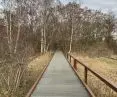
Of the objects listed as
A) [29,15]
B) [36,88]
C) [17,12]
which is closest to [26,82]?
[36,88]

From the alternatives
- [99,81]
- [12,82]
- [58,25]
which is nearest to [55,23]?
[58,25]

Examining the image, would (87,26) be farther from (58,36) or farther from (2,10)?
(2,10)

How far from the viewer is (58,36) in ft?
210

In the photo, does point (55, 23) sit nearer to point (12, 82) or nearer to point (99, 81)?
point (99, 81)

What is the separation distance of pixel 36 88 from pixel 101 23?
54325 mm

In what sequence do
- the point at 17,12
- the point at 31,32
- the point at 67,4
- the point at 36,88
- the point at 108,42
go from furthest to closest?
the point at 108,42
the point at 67,4
the point at 31,32
the point at 17,12
the point at 36,88

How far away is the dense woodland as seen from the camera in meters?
44.1

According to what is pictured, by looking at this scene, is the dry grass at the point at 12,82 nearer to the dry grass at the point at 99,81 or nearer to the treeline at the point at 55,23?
the dry grass at the point at 99,81

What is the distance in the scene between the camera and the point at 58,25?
2438 inches

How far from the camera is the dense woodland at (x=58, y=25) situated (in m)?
44.1

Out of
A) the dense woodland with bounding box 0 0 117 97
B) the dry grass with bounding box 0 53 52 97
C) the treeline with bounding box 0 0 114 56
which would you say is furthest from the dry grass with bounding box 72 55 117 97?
the treeline with bounding box 0 0 114 56

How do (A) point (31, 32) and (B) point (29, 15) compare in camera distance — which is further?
(A) point (31, 32)

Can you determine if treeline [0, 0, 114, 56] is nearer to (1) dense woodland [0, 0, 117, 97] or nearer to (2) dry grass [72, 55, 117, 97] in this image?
(1) dense woodland [0, 0, 117, 97]

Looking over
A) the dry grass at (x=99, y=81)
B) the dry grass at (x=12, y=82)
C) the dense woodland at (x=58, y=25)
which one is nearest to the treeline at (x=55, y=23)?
the dense woodland at (x=58, y=25)
